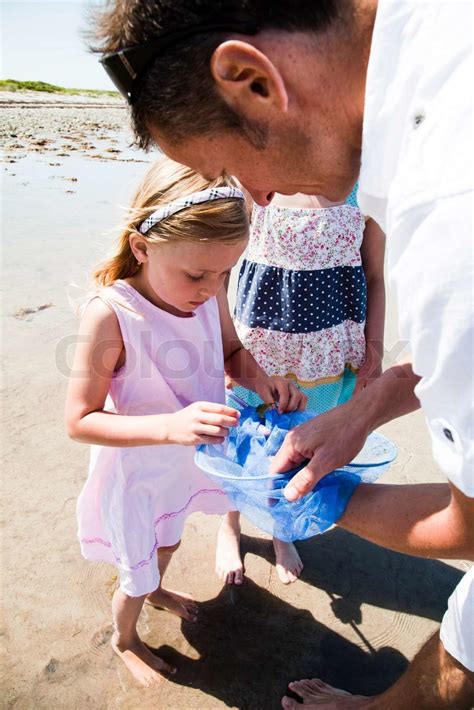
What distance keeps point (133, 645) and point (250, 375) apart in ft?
3.31

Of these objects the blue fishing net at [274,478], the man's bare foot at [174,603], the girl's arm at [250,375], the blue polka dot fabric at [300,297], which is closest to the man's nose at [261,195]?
the blue fishing net at [274,478]

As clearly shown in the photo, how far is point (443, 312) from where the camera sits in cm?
82

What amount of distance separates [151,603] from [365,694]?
819 mm

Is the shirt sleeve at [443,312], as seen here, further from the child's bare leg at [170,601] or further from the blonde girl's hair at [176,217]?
the child's bare leg at [170,601]

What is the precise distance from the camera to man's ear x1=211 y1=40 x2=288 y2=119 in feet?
3.01

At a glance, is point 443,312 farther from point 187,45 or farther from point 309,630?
point 309,630

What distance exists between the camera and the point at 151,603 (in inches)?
86.2

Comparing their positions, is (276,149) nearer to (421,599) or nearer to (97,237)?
(421,599)

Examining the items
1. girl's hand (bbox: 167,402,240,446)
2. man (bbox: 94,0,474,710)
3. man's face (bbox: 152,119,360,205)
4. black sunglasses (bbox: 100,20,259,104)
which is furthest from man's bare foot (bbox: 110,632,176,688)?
black sunglasses (bbox: 100,20,259,104)

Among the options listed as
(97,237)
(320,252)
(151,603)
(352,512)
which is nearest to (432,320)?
(352,512)

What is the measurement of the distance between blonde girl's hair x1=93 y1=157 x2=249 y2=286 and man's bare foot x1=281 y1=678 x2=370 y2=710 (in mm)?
1452

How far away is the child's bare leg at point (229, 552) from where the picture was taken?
229 centimetres

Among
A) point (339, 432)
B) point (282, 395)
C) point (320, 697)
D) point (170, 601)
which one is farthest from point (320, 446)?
point (170, 601)

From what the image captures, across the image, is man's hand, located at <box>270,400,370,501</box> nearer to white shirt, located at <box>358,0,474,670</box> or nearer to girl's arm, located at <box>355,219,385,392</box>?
white shirt, located at <box>358,0,474,670</box>
